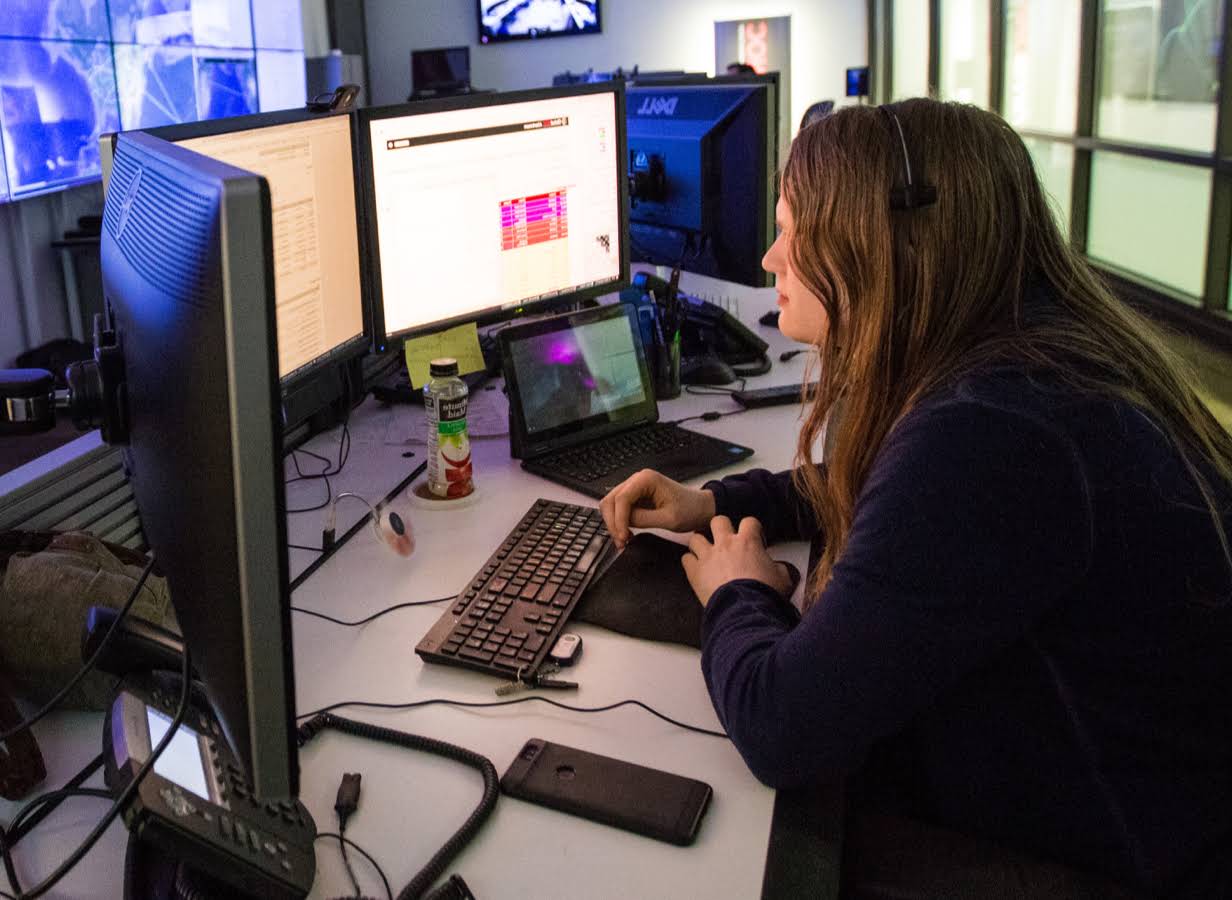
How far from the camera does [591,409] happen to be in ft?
5.42

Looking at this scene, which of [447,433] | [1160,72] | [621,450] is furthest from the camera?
[1160,72]

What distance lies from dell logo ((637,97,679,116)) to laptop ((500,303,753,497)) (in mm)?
677

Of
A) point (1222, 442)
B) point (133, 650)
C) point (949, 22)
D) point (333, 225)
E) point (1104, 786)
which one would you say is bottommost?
point (1104, 786)

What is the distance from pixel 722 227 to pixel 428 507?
38.8 inches

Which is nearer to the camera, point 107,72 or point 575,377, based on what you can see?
point 575,377

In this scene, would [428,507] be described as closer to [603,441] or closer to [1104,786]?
[603,441]

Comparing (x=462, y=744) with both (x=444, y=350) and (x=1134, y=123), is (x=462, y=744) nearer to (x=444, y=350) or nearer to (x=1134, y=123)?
(x=444, y=350)

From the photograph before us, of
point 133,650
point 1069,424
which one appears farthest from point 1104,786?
point 133,650

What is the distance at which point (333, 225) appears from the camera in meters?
1.42

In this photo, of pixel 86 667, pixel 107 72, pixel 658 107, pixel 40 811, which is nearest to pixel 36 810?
pixel 40 811

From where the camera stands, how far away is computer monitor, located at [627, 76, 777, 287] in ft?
6.70

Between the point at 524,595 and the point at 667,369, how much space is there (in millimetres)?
854

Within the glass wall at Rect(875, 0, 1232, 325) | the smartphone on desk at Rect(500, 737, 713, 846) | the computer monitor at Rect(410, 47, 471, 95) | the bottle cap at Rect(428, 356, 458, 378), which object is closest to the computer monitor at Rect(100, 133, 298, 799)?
the smartphone on desk at Rect(500, 737, 713, 846)

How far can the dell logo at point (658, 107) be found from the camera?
2.18 meters
